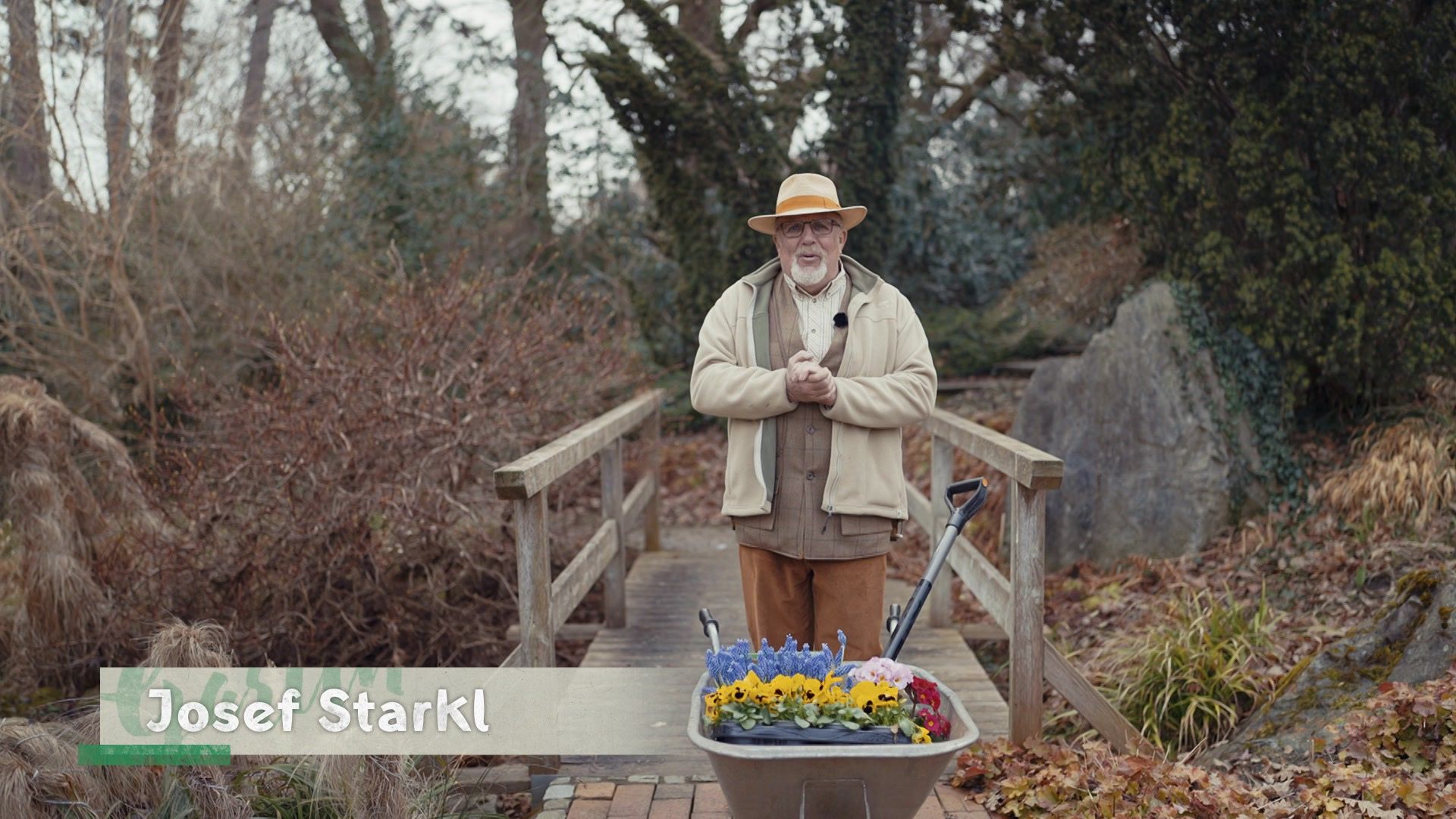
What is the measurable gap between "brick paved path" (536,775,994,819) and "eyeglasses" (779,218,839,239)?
1657 mm

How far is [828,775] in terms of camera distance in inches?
98.5

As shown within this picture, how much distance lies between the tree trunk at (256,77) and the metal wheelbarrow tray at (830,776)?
8.14 m

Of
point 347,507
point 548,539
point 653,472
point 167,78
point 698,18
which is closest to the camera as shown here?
point 548,539


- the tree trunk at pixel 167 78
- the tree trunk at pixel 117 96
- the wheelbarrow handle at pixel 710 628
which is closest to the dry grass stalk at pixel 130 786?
the wheelbarrow handle at pixel 710 628

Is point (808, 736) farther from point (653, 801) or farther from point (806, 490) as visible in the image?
point (653, 801)

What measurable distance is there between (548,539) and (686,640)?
1.35 metres

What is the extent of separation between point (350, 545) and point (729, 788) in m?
3.03

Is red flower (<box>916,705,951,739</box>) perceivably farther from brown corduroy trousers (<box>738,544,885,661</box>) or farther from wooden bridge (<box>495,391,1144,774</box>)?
wooden bridge (<box>495,391,1144,774</box>)

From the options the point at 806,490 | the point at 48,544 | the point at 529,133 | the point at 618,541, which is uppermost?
the point at 529,133

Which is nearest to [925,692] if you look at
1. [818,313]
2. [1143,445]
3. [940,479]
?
[818,313]

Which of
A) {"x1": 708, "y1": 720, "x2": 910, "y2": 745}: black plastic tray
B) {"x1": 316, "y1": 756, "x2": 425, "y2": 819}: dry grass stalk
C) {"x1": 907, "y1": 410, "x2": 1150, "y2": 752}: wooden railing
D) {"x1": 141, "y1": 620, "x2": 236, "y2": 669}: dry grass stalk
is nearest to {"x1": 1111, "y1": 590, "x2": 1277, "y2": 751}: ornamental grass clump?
{"x1": 907, "y1": 410, "x2": 1150, "y2": 752}: wooden railing

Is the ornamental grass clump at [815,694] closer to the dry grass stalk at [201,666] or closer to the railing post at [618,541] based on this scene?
the dry grass stalk at [201,666]

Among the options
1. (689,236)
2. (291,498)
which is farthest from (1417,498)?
(689,236)

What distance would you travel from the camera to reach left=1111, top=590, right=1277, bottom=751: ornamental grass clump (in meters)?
4.47
